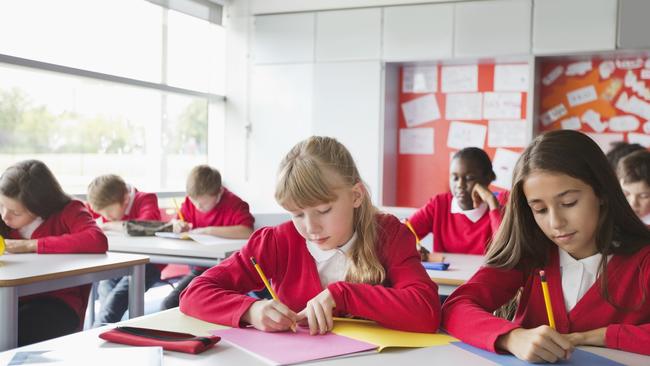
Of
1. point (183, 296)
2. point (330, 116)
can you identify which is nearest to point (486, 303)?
point (183, 296)

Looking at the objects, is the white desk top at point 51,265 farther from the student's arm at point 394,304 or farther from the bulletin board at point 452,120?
the bulletin board at point 452,120

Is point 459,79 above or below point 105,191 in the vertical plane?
above

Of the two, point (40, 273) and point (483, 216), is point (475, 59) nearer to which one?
point (483, 216)

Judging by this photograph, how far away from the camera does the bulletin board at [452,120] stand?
5227mm

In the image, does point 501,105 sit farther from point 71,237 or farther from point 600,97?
point 71,237

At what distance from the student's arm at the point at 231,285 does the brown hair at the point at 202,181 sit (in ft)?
7.16

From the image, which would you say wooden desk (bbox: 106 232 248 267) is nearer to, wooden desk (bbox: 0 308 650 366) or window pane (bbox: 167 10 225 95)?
wooden desk (bbox: 0 308 650 366)

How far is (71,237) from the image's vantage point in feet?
8.97

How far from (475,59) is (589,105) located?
929 millimetres

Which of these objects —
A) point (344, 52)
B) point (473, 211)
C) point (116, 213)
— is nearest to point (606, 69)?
point (344, 52)

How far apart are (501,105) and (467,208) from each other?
228cm

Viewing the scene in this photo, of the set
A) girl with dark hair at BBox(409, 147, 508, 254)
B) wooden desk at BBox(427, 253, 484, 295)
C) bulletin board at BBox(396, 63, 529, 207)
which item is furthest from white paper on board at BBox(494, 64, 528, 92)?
wooden desk at BBox(427, 253, 484, 295)

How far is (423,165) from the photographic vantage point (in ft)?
18.5

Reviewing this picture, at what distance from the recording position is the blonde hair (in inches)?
62.2
